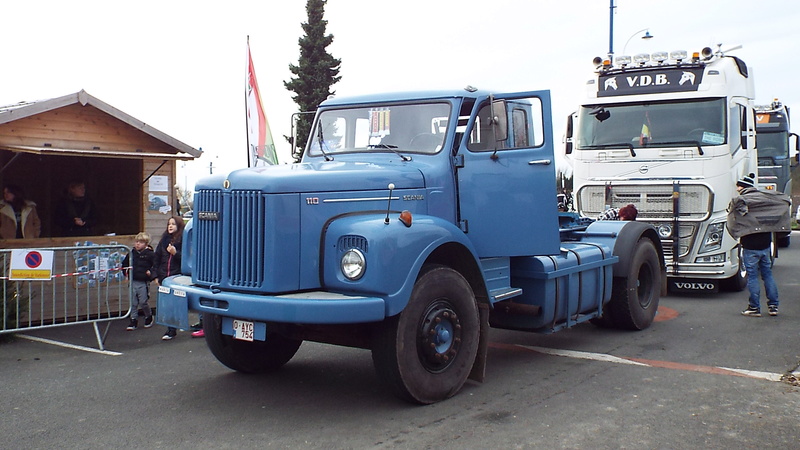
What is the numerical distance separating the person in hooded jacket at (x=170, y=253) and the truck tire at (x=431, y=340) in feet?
13.9

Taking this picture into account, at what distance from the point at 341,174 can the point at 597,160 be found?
701 centimetres

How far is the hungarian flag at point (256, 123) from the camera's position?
48.9ft

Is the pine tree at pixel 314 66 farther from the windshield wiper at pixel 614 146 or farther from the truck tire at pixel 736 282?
the truck tire at pixel 736 282

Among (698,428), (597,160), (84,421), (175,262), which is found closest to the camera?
(698,428)

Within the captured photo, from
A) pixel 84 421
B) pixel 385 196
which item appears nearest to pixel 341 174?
pixel 385 196

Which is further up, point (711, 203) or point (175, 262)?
point (711, 203)

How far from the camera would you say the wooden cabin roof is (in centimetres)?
900

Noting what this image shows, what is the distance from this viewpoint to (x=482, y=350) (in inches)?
234

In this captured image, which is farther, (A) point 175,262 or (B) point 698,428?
(A) point 175,262

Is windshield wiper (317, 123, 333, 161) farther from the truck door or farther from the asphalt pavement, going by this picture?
the asphalt pavement

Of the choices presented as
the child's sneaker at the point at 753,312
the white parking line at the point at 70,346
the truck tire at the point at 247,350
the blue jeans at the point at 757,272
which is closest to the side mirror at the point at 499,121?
the truck tire at the point at 247,350

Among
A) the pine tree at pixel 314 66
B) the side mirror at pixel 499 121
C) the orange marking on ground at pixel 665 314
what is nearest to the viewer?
the side mirror at pixel 499 121

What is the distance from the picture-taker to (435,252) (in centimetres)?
571

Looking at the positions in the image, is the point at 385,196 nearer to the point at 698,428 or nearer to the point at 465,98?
the point at 465,98
